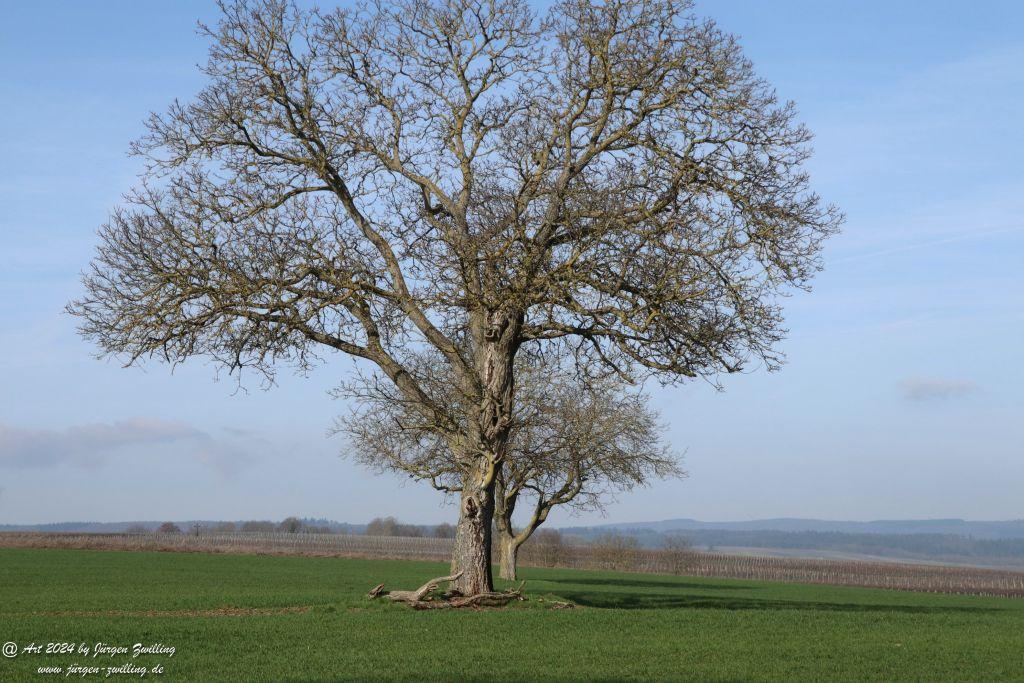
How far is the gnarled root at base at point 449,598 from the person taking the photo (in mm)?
22703

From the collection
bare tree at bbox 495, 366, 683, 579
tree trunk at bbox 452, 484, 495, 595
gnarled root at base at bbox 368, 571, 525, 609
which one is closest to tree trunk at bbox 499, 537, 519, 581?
bare tree at bbox 495, 366, 683, 579

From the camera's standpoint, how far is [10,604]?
82.4ft

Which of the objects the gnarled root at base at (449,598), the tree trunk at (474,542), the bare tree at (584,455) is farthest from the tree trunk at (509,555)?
the tree trunk at (474,542)

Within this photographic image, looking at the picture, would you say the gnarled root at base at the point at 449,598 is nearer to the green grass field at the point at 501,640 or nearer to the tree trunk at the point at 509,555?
the green grass field at the point at 501,640

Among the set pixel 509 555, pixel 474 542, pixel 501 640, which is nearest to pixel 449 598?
pixel 474 542

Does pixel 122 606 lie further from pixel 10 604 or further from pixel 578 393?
pixel 578 393

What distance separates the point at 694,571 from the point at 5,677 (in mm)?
73050

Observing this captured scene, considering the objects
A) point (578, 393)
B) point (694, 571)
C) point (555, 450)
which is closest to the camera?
point (555, 450)

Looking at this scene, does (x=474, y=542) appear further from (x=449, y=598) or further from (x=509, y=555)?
(x=509, y=555)

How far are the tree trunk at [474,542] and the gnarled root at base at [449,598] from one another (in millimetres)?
202

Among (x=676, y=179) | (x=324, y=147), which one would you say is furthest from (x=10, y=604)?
(x=676, y=179)

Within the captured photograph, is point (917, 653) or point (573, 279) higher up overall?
point (573, 279)

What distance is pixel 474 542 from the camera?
22.8m

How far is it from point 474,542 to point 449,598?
1.52 metres
